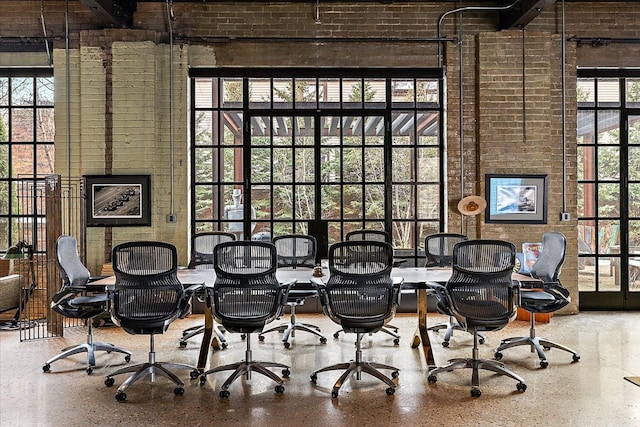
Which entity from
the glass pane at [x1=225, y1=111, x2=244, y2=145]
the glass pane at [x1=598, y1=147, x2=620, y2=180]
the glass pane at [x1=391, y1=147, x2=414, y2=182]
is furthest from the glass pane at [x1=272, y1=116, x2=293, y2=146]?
the glass pane at [x1=598, y1=147, x2=620, y2=180]

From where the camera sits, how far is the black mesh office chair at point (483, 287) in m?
3.87

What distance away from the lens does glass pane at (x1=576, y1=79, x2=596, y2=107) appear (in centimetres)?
721

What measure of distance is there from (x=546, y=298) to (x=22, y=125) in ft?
22.5

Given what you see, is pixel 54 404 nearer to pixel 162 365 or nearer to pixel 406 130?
pixel 162 365

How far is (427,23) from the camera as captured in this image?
7.17 m

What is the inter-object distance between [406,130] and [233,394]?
4.60 meters

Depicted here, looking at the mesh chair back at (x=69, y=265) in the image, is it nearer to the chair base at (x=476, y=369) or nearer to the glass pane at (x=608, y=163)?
the chair base at (x=476, y=369)

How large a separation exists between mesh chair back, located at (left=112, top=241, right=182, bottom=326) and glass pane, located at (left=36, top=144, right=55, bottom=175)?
410cm

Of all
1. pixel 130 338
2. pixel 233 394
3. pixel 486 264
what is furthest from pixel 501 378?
pixel 130 338

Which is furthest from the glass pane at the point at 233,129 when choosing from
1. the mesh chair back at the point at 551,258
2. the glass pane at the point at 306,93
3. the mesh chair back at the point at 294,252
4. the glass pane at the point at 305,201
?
the mesh chair back at the point at 551,258

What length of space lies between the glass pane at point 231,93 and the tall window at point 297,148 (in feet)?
0.05

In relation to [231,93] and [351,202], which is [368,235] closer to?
[351,202]

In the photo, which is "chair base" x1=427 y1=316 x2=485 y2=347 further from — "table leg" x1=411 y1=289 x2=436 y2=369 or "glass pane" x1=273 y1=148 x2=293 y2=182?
"glass pane" x1=273 y1=148 x2=293 y2=182

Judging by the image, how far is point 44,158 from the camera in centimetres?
717
